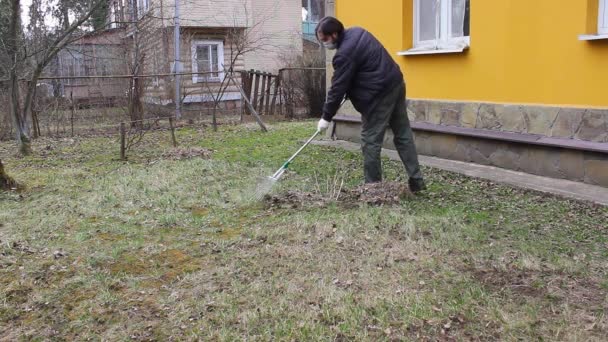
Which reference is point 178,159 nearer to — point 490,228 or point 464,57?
point 464,57

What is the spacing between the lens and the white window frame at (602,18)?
212 inches

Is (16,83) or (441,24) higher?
(441,24)

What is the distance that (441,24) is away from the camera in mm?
7297

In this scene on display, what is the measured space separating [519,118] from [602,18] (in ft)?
4.13

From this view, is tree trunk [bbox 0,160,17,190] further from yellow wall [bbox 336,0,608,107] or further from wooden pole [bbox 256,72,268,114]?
wooden pole [bbox 256,72,268,114]

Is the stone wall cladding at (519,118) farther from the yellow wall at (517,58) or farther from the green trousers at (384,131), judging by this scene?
the green trousers at (384,131)

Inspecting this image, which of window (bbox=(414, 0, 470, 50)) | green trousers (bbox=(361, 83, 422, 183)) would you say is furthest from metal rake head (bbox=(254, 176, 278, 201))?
window (bbox=(414, 0, 470, 50))

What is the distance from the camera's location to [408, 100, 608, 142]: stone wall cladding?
5465 mm

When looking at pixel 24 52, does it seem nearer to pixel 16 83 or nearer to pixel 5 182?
pixel 16 83

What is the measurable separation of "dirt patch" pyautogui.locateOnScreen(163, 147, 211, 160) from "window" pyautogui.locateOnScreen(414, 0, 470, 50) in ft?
10.9

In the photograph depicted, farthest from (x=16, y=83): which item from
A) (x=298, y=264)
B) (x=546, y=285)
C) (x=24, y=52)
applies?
(x=546, y=285)

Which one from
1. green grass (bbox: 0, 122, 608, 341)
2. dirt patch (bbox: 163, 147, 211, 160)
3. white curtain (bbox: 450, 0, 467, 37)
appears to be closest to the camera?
green grass (bbox: 0, 122, 608, 341)

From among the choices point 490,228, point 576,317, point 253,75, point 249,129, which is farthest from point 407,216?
point 253,75

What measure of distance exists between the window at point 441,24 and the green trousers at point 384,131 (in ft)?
6.15
